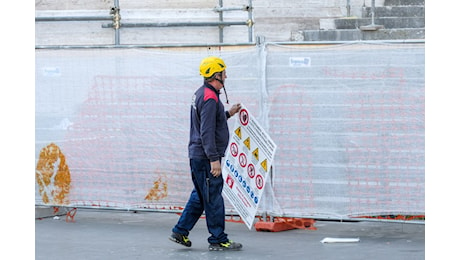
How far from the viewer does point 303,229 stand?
951cm

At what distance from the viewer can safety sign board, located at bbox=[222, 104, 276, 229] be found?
8961mm

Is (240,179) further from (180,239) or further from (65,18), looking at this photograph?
(65,18)

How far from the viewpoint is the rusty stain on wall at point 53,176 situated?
1034 cm

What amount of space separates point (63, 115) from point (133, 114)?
2.95 ft

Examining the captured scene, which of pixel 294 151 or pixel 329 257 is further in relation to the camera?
pixel 294 151

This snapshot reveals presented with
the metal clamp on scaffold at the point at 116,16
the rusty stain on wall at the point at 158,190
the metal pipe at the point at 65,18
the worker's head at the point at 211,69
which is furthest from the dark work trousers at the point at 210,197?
the metal pipe at the point at 65,18

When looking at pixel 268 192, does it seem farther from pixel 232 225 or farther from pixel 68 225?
pixel 68 225

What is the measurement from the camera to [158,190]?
9883mm

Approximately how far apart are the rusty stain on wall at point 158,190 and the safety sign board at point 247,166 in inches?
40.1

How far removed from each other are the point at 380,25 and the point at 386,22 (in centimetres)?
74

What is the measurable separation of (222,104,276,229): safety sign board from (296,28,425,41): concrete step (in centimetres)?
362

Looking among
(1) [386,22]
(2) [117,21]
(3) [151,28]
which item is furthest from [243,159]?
(1) [386,22]

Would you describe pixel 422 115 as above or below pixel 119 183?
above
